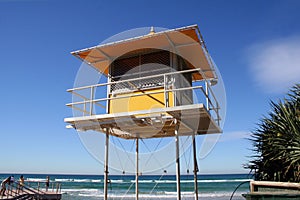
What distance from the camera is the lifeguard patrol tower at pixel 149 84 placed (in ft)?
28.8

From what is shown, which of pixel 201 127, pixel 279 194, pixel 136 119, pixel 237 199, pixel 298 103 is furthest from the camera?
pixel 237 199

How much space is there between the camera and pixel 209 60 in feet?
35.0

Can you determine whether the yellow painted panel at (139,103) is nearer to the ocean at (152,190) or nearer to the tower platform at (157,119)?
the tower platform at (157,119)

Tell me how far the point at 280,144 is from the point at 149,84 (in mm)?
4356

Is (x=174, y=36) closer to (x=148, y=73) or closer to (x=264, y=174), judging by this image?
(x=148, y=73)

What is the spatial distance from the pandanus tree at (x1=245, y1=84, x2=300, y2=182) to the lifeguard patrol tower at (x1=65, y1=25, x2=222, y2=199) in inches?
63.8

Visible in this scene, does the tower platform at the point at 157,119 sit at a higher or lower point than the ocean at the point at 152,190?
higher

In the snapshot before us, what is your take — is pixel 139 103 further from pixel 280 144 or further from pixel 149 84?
pixel 280 144

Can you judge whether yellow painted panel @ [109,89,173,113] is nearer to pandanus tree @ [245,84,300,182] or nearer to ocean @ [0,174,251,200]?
pandanus tree @ [245,84,300,182]

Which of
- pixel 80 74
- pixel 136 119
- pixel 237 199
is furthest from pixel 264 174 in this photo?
pixel 237 199

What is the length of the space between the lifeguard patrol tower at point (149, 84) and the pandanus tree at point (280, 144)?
5.32 feet

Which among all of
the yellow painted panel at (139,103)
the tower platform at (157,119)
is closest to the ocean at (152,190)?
the tower platform at (157,119)

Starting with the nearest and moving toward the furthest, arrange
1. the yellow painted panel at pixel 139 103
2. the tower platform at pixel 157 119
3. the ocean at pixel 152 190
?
the tower platform at pixel 157 119 < the yellow painted panel at pixel 139 103 < the ocean at pixel 152 190

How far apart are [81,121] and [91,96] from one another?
2.72 feet
